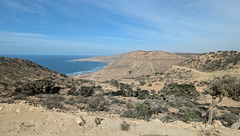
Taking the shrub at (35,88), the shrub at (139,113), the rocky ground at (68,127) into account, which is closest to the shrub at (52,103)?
the rocky ground at (68,127)

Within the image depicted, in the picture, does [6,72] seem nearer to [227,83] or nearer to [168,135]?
[168,135]

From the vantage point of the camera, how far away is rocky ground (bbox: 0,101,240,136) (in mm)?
4301

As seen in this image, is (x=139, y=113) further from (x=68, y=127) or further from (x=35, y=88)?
(x=35, y=88)

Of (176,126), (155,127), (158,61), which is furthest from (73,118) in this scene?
(158,61)

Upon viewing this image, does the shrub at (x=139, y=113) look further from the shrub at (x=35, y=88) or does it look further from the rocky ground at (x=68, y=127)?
the shrub at (x=35, y=88)

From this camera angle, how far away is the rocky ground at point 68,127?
4.30 metres

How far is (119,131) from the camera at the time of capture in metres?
4.95

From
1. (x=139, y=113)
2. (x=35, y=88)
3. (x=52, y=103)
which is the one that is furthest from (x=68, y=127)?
(x=35, y=88)

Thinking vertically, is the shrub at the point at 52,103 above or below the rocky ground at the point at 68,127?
below

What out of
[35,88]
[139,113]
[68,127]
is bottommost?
[35,88]

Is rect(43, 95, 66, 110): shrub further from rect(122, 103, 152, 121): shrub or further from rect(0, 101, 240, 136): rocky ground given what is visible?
rect(122, 103, 152, 121): shrub

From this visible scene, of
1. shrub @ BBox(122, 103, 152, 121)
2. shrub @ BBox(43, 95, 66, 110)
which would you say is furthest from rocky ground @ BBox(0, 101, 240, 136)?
shrub @ BBox(43, 95, 66, 110)

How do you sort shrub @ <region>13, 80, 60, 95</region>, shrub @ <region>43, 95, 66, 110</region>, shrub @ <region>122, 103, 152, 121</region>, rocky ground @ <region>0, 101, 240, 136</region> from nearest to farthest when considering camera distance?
rocky ground @ <region>0, 101, 240, 136</region> < shrub @ <region>122, 103, 152, 121</region> < shrub @ <region>43, 95, 66, 110</region> < shrub @ <region>13, 80, 60, 95</region>

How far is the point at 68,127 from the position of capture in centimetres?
470
